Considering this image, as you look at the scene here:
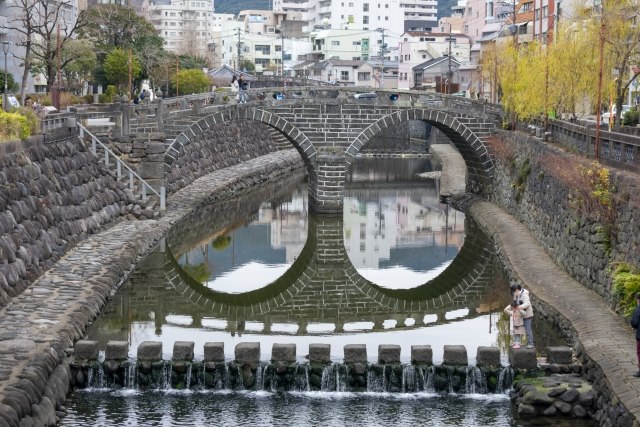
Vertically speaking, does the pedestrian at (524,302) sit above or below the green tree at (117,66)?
below

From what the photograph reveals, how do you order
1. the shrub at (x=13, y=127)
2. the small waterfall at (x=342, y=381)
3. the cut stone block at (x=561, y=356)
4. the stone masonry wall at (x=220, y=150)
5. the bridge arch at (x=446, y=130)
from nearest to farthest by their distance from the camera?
1. the cut stone block at (x=561, y=356)
2. the small waterfall at (x=342, y=381)
3. the shrub at (x=13, y=127)
4. the bridge arch at (x=446, y=130)
5. the stone masonry wall at (x=220, y=150)

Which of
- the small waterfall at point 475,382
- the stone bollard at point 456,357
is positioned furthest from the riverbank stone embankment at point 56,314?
the small waterfall at point 475,382

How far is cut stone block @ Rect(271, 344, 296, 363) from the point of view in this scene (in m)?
22.3

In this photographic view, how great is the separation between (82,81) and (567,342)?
48.5 meters

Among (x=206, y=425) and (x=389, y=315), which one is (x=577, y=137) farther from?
(x=206, y=425)

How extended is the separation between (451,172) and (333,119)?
51.4ft

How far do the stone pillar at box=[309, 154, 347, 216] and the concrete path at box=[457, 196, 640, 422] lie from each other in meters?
8.63

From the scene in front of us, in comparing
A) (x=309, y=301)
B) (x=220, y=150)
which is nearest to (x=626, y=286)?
(x=309, y=301)

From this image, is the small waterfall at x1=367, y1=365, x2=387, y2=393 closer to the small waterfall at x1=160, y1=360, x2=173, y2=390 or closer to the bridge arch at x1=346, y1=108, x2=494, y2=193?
the small waterfall at x1=160, y1=360, x2=173, y2=390

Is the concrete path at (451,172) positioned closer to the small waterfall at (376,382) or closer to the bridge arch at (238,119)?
the bridge arch at (238,119)

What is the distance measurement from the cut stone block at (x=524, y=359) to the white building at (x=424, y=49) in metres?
86.1

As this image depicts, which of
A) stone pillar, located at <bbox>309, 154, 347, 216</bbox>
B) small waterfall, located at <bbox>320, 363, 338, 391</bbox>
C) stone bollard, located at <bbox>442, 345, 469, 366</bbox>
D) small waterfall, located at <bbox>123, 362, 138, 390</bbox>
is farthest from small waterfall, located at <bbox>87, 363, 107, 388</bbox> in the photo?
stone pillar, located at <bbox>309, 154, 347, 216</bbox>

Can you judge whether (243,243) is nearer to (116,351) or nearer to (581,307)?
(581,307)

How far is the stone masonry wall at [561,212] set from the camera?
79.9 ft
